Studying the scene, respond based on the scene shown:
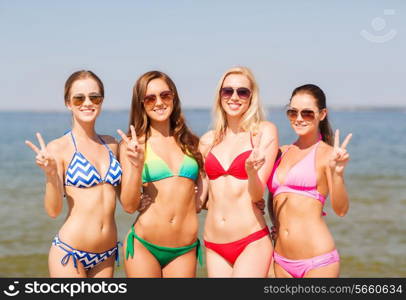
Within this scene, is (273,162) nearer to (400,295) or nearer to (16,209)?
(400,295)

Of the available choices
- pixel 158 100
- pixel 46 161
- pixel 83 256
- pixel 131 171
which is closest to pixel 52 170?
pixel 46 161

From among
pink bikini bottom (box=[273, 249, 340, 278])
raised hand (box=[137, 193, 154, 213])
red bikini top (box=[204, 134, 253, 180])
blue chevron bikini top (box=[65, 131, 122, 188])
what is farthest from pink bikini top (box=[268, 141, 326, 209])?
blue chevron bikini top (box=[65, 131, 122, 188])

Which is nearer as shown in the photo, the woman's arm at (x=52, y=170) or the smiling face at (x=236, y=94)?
the woman's arm at (x=52, y=170)

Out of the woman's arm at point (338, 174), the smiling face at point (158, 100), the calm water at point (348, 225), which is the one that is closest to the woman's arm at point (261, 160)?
the woman's arm at point (338, 174)

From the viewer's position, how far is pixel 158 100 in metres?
6.06

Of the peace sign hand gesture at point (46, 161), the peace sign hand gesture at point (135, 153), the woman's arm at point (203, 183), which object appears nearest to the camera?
the peace sign hand gesture at point (46, 161)

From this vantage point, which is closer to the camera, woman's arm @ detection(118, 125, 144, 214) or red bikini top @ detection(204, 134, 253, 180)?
woman's arm @ detection(118, 125, 144, 214)

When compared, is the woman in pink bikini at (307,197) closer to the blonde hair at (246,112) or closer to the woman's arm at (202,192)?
the blonde hair at (246,112)

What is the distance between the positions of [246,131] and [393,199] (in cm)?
1276

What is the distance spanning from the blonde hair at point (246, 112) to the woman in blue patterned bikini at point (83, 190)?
4.05ft

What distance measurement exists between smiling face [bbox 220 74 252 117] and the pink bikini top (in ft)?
2.83

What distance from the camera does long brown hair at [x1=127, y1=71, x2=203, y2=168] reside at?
20.0 ft

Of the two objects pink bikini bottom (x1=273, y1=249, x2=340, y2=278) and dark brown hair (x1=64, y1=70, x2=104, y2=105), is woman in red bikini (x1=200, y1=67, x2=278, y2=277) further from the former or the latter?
dark brown hair (x1=64, y1=70, x2=104, y2=105)

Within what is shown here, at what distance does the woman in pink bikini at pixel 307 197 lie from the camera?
→ 18.3ft
